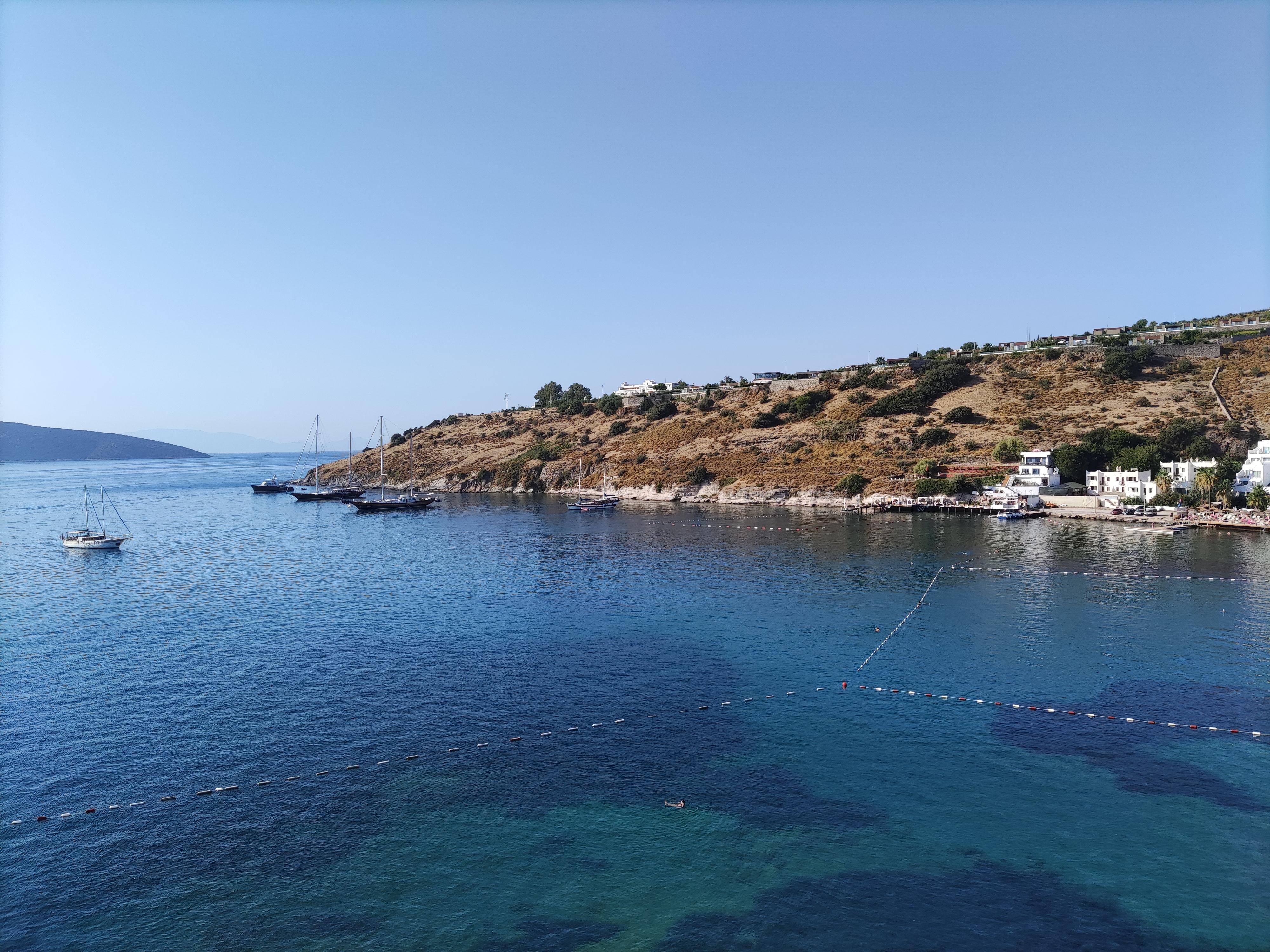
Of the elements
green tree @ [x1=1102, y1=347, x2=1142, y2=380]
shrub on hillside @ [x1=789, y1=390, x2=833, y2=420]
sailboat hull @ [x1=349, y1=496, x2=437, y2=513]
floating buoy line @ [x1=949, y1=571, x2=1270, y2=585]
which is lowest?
floating buoy line @ [x1=949, y1=571, x2=1270, y2=585]

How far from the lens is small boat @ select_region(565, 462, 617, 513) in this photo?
130750 mm

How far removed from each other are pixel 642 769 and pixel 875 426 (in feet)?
428

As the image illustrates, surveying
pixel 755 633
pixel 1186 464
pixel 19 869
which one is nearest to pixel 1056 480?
pixel 1186 464

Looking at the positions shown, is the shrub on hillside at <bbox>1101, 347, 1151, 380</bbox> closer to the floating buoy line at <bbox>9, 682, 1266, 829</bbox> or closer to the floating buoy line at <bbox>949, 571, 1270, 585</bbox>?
the floating buoy line at <bbox>949, 571, 1270, 585</bbox>

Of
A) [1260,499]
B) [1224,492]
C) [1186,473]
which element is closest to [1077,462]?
[1186,473]

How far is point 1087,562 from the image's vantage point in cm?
7256

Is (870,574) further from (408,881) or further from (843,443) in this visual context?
(843,443)

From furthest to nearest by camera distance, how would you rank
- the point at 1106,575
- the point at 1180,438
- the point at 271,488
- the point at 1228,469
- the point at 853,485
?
the point at 271,488, the point at 853,485, the point at 1180,438, the point at 1228,469, the point at 1106,575

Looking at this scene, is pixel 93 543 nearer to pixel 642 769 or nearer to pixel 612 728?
pixel 612 728

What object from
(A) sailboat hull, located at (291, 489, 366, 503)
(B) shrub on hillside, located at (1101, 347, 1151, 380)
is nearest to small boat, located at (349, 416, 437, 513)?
(A) sailboat hull, located at (291, 489, 366, 503)

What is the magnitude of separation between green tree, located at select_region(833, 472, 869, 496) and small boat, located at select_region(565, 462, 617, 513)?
4085cm

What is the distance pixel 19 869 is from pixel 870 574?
62.7 metres

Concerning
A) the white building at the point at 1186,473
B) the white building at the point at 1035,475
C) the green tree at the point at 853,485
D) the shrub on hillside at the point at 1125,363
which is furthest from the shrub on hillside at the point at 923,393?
the white building at the point at 1186,473

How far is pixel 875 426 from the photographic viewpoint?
149m
